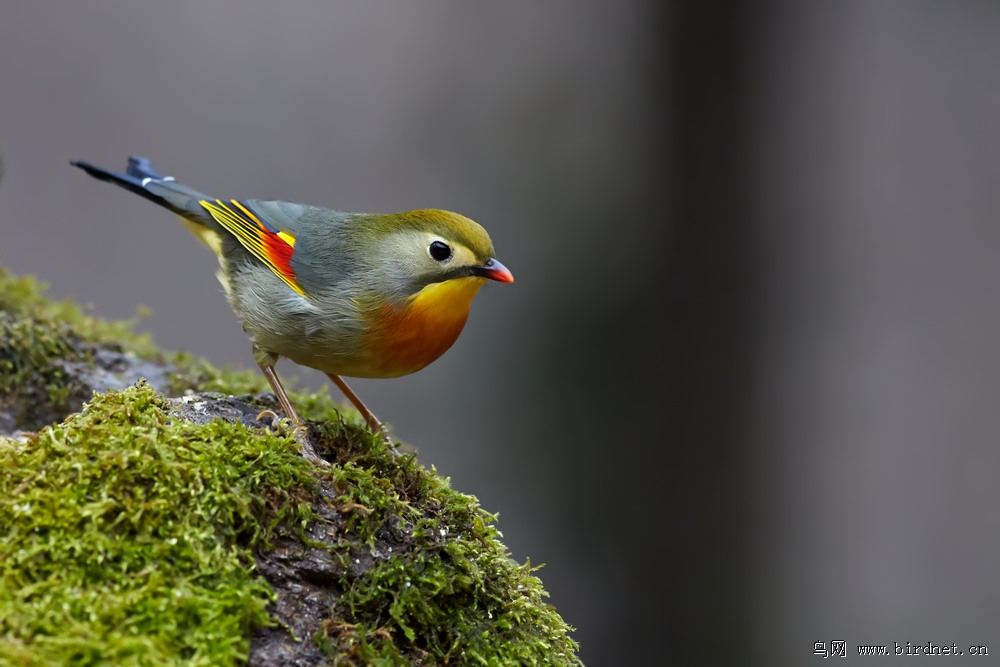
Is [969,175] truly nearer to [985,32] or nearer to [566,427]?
[985,32]

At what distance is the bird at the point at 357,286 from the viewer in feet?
12.1

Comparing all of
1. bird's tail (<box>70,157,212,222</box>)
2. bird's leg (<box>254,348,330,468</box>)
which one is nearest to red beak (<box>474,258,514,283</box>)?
bird's leg (<box>254,348,330,468</box>)

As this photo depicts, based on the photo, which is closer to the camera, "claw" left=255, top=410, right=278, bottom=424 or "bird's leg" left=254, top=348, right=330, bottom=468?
"bird's leg" left=254, top=348, right=330, bottom=468

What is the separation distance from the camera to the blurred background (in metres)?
7.40

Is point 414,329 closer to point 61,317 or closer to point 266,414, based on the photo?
point 266,414

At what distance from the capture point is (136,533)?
7.75ft

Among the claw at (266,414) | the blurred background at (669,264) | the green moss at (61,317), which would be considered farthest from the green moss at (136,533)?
the blurred background at (669,264)

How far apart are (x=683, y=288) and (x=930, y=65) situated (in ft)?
12.9

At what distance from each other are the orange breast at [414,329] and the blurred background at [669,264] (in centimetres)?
371

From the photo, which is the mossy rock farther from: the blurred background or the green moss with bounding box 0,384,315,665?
the blurred background

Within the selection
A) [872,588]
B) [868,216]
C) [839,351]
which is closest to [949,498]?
[872,588]

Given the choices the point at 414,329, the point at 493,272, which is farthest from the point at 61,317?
the point at 493,272

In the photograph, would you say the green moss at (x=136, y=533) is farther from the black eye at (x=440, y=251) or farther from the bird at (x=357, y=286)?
the black eye at (x=440, y=251)

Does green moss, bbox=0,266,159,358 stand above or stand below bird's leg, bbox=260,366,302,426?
above
